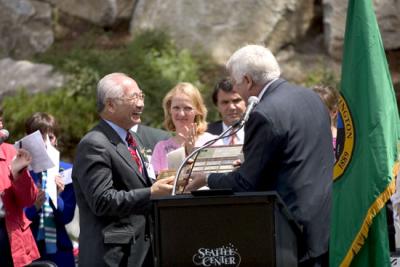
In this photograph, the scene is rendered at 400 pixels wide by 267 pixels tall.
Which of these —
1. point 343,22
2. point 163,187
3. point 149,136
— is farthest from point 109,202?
point 343,22

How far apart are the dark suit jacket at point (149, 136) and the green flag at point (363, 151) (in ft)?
6.06

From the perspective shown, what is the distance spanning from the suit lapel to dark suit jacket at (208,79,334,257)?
0.79 m

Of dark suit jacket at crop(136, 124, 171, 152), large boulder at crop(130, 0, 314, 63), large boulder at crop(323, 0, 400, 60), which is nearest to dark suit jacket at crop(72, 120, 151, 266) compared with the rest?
dark suit jacket at crop(136, 124, 171, 152)

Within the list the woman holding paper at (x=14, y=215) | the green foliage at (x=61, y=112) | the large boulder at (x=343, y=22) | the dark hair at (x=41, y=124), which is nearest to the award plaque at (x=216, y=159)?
the woman holding paper at (x=14, y=215)

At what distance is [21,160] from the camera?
19.8ft

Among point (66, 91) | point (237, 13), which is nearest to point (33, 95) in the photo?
point (66, 91)

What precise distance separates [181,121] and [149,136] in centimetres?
32

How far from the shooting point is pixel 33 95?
39.2 feet

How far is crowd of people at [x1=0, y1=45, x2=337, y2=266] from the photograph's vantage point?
17.4 ft

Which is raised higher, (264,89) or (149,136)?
(264,89)

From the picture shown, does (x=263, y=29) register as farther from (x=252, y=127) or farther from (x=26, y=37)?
(x=252, y=127)

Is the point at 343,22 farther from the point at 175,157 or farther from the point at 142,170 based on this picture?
the point at 142,170

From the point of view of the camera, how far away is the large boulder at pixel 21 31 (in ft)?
43.2

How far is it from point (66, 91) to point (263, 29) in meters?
2.63
